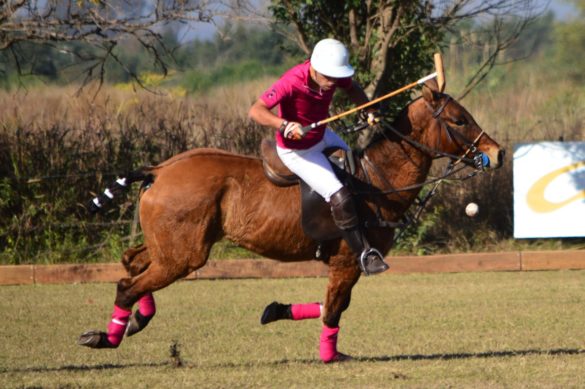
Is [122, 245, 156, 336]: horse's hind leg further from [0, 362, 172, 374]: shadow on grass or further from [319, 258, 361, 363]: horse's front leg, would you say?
[319, 258, 361, 363]: horse's front leg

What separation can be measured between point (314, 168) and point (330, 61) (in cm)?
79

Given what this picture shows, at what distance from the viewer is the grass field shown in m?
7.72

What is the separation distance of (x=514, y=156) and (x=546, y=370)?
345 inches

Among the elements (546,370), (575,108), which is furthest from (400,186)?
(575,108)

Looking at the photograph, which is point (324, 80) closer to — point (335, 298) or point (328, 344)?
point (335, 298)

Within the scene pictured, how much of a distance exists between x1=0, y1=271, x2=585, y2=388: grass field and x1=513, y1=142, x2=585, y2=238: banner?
1.25m

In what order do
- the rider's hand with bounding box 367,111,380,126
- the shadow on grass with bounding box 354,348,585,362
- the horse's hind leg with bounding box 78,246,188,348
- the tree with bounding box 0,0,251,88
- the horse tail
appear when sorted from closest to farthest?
1. the horse's hind leg with bounding box 78,246,188,348
2. the rider's hand with bounding box 367,111,380,126
3. the horse tail
4. the shadow on grass with bounding box 354,348,585,362
5. the tree with bounding box 0,0,251,88

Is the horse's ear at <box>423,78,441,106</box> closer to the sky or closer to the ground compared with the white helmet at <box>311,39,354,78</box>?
closer to the ground

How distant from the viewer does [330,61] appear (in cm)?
790

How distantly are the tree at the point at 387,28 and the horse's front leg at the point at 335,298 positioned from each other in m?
8.33

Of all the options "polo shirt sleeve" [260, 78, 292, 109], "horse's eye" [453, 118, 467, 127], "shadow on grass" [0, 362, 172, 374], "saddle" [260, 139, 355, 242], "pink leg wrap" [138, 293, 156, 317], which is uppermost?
"polo shirt sleeve" [260, 78, 292, 109]

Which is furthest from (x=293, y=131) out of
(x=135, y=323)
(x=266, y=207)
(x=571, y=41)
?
(x=571, y=41)

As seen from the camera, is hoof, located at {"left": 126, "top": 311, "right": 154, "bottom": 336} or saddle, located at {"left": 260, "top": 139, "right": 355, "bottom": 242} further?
hoof, located at {"left": 126, "top": 311, "right": 154, "bottom": 336}

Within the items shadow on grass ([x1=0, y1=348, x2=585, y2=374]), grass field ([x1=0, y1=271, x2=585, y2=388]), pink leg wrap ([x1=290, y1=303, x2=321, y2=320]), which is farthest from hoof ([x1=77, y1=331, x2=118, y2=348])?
pink leg wrap ([x1=290, y1=303, x2=321, y2=320])
